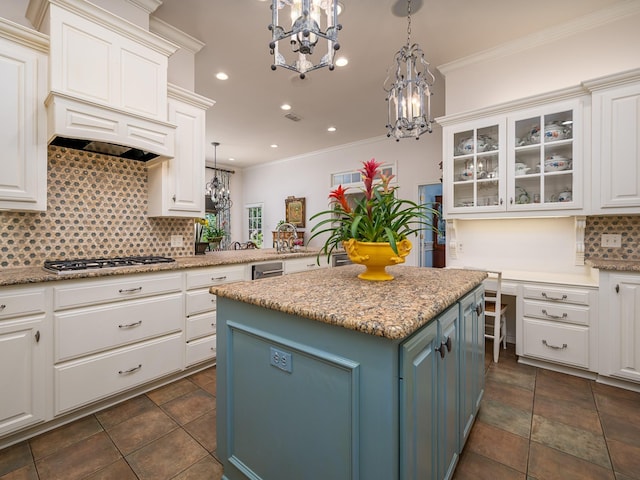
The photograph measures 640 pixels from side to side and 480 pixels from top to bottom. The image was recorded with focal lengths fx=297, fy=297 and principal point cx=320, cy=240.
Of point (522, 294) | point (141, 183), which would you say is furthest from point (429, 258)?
point (141, 183)

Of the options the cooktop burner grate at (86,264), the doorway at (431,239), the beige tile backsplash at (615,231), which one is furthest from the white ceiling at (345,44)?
the cooktop burner grate at (86,264)

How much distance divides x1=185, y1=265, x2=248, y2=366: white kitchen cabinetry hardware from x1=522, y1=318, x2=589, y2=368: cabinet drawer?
2.73 metres

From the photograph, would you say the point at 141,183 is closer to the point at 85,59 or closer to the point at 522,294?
the point at 85,59

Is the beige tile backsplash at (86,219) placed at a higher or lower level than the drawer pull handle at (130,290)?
higher

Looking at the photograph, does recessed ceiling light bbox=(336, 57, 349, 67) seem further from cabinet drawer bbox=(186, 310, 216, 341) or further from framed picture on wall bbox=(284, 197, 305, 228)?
framed picture on wall bbox=(284, 197, 305, 228)

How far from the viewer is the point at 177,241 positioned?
9.92 ft

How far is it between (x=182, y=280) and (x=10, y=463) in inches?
50.7

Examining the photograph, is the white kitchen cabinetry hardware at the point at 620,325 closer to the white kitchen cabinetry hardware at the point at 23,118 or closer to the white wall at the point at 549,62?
the white wall at the point at 549,62

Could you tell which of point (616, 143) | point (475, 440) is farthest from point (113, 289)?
point (616, 143)

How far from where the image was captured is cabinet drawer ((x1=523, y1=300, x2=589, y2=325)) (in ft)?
7.72

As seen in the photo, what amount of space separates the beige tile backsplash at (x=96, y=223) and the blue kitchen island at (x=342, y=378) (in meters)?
1.78

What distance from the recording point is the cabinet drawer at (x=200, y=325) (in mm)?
2453

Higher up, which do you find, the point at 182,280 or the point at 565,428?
the point at 182,280

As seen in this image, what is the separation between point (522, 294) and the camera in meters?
2.60
